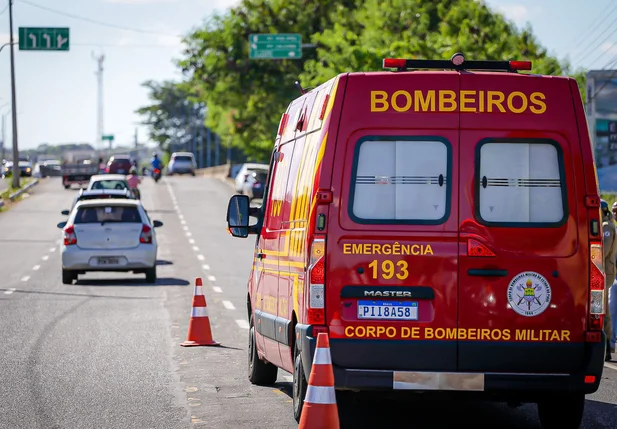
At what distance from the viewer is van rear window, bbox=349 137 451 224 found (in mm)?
8219

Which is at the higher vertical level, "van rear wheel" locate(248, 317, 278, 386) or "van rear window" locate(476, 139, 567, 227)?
"van rear window" locate(476, 139, 567, 227)

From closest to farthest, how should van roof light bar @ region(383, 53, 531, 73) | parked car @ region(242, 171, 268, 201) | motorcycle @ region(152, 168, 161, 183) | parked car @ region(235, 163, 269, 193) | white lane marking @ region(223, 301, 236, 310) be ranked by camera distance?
1. van roof light bar @ region(383, 53, 531, 73)
2. white lane marking @ region(223, 301, 236, 310)
3. parked car @ region(242, 171, 268, 201)
4. parked car @ region(235, 163, 269, 193)
5. motorcycle @ region(152, 168, 161, 183)

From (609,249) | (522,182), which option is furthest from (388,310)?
(609,249)

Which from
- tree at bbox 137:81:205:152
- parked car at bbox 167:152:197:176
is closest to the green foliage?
parked car at bbox 167:152:197:176

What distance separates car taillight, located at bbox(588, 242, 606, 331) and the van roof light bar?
1366 mm

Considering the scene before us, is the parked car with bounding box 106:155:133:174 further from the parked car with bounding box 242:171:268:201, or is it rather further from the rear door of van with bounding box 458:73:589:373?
the rear door of van with bounding box 458:73:589:373

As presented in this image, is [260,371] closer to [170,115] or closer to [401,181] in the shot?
[401,181]

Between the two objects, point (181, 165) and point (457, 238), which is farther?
point (181, 165)

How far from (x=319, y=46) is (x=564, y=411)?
5364 cm

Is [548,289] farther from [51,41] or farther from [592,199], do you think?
[51,41]

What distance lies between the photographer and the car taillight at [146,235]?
24.4 metres

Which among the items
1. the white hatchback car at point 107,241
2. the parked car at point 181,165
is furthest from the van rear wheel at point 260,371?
the parked car at point 181,165

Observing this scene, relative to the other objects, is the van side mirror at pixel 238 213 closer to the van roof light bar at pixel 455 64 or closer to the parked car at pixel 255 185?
the van roof light bar at pixel 455 64

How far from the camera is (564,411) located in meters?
8.81
